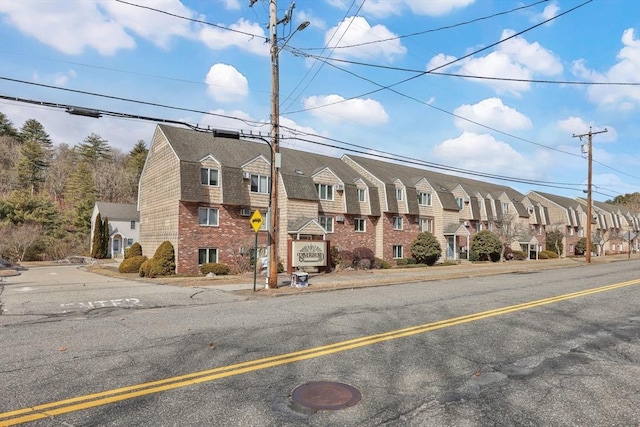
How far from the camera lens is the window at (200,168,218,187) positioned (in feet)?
91.6

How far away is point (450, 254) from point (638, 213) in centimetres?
7094

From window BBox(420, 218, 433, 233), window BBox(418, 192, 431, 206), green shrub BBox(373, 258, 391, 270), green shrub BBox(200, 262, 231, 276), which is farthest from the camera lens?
window BBox(418, 192, 431, 206)

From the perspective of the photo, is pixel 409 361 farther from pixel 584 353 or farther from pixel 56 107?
pixel 56 107

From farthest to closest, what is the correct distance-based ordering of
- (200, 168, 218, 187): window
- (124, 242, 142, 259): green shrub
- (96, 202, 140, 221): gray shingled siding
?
(96, 202, 140, 221): gray shingled siding, (124, 242, 142, 259): green shrub, (200, 168, 218, 187): window

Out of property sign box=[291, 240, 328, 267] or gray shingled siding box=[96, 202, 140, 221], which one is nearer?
property sign box=[291, 240, 328, 267]

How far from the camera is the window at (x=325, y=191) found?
110 feet

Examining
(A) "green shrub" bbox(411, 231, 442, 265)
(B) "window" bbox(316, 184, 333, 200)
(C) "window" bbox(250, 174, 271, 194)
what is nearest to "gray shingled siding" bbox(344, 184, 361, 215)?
(B) "window" bbox(316, 184, 333, 200)

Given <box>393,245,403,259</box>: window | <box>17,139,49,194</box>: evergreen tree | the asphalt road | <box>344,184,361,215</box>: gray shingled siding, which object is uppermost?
<box>17,139,49,194</box>: evergreen tree

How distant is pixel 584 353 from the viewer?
678cm

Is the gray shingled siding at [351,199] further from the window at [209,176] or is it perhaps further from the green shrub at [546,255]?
the green shrub at [546,255]

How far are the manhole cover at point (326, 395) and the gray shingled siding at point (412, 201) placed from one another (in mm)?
35587

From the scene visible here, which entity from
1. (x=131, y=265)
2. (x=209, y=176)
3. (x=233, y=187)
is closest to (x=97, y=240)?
(x=131, y=265)

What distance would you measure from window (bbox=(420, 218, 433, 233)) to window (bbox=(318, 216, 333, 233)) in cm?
1170

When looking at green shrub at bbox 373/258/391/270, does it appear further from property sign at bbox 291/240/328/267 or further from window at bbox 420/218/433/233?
property sign at bbox 291/240/328/267
